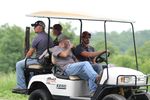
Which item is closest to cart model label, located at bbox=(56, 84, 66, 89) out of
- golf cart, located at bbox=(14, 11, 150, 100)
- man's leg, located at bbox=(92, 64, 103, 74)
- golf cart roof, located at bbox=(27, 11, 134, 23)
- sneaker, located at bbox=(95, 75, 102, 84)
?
golf cart, located at bbox=(14, 11, 150, 100)

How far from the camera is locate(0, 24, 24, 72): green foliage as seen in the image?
268 feet

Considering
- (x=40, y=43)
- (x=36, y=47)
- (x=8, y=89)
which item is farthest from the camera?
(x=8, y=89)

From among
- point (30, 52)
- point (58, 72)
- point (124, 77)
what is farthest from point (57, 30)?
point (124, 77)

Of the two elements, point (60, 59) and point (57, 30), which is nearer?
point (60, 59)

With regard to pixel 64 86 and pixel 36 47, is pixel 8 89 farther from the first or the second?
pixel 64 86

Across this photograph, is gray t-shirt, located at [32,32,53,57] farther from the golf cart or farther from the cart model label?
the cart model label

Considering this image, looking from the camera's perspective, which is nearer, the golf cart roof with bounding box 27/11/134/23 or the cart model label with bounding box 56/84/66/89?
the golf cart roof with bounding box 27/11/134/23

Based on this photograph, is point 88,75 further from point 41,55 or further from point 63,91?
point 41,55

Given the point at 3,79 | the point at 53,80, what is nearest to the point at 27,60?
the point at 53,80

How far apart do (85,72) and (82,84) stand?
324 millimetres

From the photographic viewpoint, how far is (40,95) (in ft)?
31.5

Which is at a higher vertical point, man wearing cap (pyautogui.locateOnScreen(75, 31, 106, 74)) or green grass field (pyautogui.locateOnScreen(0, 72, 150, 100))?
man wearing cap (pyautogui.locateOnScreen(75, 31, 106, 74))

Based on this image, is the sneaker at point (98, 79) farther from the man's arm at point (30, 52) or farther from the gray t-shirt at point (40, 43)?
the man's arm at point (30, 52)

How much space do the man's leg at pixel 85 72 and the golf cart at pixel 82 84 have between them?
0.10 meters
